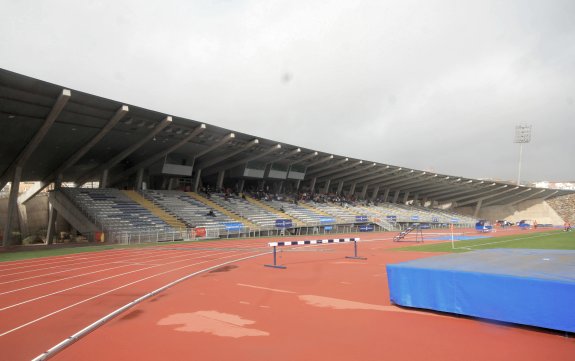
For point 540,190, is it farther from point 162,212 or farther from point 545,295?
point 545,295

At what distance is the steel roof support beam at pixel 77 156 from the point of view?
2286cm

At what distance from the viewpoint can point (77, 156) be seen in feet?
88.8

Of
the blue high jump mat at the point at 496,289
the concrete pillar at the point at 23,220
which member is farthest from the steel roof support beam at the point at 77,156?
the blue high jump mat at the point at 496,289

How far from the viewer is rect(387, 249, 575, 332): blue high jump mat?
5.03 metres

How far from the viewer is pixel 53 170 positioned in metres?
29.9

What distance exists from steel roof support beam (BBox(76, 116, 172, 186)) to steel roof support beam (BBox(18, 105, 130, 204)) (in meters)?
2.65

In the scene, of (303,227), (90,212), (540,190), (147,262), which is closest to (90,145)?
(90,212)

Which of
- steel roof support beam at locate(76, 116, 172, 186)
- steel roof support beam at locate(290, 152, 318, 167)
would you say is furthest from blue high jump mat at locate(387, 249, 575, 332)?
steel roof support beam at locate(290, 152, 318, 167)

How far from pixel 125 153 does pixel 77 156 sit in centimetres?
329

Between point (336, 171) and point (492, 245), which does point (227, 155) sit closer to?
point (336, 171)

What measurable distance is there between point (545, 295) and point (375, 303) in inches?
A: 114

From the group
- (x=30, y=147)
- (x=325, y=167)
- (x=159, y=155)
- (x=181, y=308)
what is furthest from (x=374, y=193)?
(x=181, y=308)

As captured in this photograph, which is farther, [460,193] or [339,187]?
[460,193]

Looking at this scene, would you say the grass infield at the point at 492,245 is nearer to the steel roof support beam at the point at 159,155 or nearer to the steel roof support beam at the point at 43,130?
the steel roof support beam at the point at 159,155
